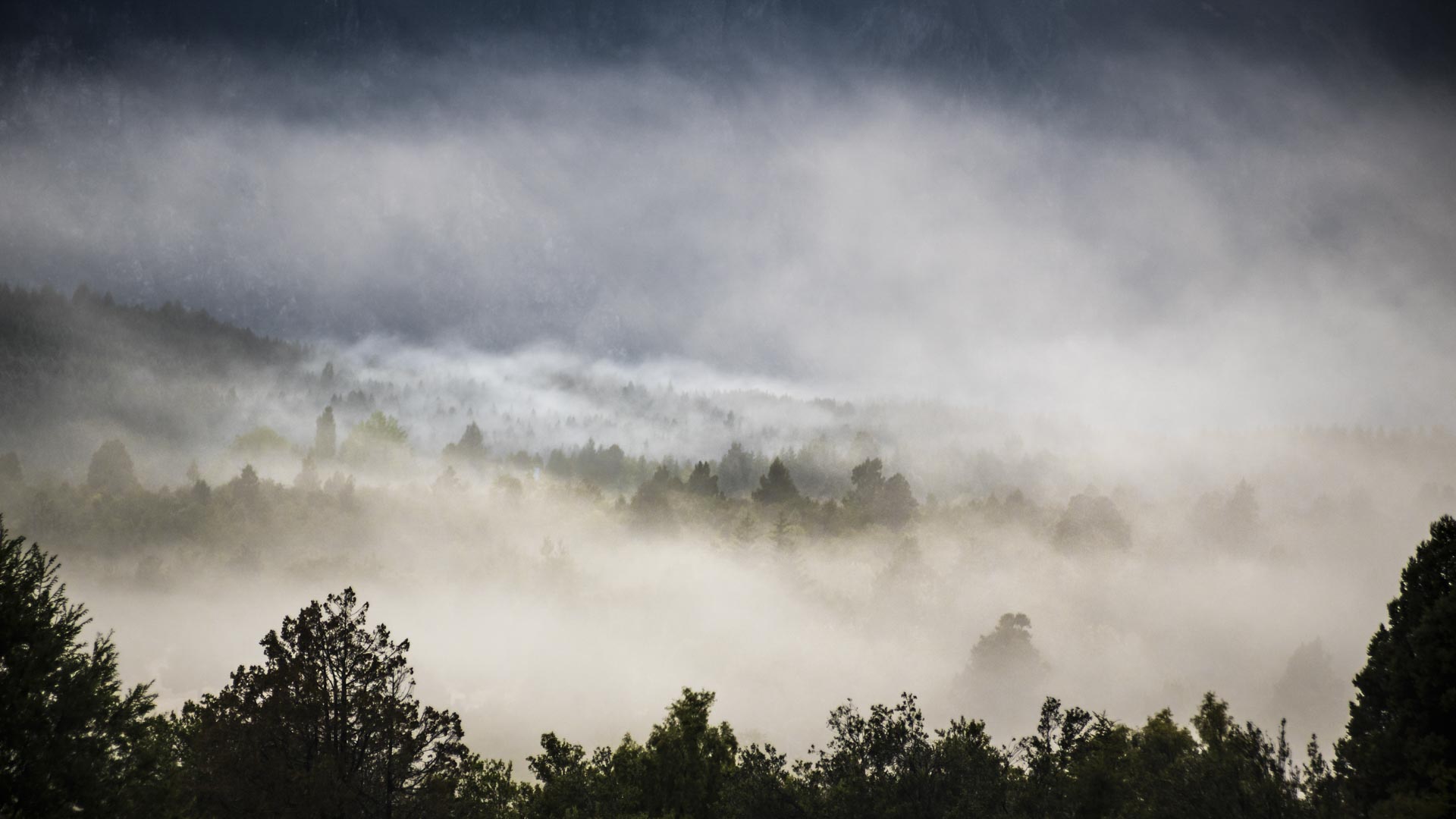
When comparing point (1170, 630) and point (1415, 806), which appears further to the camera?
point (1170, 630)

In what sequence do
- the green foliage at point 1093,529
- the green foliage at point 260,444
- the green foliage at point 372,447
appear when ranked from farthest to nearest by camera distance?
A: the green foliage at point 372,447
the green foliage at point 260,444
the green foliage at point 1093,529

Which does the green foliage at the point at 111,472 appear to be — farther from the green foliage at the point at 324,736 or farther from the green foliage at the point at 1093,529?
the green foliage at the point at 1093,529

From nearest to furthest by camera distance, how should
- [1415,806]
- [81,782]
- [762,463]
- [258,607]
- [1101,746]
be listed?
[81,782]
[1415,806]
[1101,746]
[258,607]
[762,463]

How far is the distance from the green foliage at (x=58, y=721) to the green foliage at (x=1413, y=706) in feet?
102

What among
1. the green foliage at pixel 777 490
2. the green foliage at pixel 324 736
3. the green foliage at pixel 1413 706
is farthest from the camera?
the green foliage at pixel 777 490

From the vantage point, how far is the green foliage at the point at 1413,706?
20000 mm

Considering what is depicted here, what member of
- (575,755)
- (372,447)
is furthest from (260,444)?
(575,755)

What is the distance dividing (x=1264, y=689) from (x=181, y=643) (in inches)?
5553

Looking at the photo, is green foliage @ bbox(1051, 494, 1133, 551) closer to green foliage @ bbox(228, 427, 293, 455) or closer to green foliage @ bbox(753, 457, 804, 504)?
green foliage @ bbox(753, 457, 804, 504)

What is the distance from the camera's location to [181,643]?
10500 centimetres

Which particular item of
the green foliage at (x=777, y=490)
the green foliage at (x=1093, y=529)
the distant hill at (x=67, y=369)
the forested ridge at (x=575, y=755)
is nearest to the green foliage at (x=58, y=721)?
the forested ridge at (x=575, y=755)

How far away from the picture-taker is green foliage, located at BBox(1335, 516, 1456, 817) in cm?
2000

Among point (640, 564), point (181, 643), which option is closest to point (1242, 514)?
point (640, 564)

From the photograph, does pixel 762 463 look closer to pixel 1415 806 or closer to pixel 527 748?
pixel 527 748
